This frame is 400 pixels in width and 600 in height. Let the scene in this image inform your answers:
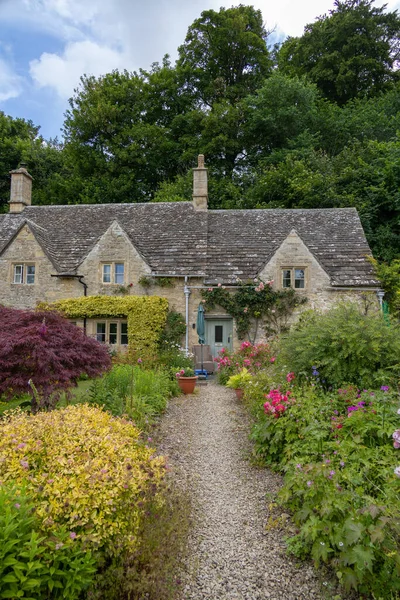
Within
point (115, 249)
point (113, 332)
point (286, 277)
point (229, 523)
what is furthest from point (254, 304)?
point (229, 523)

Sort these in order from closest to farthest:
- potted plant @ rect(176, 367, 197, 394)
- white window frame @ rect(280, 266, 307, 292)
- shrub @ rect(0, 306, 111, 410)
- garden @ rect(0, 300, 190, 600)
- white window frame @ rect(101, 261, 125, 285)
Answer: garden @ rect(0, 300, 190, 600)
shrub @ rect(0, 306, 111, 410)
potted plant @ rect(176, 367, 197, 394)
white window frame @ rect(280, 266, 307, 292)
white window frame @ rect(101, 261, 125, 285)

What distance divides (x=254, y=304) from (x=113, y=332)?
21.0 feet

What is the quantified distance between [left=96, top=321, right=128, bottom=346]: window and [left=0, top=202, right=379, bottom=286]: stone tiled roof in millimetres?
2936

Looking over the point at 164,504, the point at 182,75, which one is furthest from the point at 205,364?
the point at 182,75

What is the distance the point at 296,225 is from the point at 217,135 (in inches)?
→ 589

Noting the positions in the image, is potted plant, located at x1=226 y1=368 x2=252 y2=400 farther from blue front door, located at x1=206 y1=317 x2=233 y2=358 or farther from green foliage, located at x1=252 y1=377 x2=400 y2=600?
blue front door, located at x1=206 y1=317 x2=233 y2=358

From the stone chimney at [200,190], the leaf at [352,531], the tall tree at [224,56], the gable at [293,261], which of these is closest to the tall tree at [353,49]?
the tall tree at [224,56]

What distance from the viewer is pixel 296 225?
64.0 feet

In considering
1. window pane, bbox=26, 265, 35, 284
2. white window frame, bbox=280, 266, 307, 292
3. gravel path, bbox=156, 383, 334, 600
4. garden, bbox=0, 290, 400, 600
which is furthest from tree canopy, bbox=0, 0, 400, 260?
gravel path, bbox=156, 383, 334, 600

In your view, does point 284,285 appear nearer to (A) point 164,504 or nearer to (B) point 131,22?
(B) point 131,22

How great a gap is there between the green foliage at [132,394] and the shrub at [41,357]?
2.00ft

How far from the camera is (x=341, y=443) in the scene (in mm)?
4828

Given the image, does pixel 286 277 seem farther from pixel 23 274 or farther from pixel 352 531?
pixel 352 531

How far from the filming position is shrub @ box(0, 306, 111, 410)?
6.72 metres
